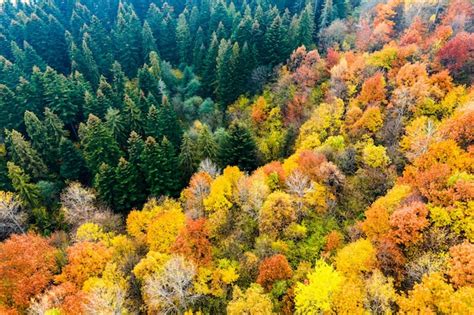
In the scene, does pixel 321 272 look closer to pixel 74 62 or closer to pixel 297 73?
pixel 297 73

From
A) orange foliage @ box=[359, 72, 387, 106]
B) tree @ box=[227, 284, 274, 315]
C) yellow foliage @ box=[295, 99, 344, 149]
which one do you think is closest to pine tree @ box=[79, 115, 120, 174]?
yellow foliage @ box=[295, 99, 344, 149]

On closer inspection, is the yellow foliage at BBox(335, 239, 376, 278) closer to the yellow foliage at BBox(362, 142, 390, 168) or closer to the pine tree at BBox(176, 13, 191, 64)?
the yellow foliage at BBox(362, 142, 390, 168)

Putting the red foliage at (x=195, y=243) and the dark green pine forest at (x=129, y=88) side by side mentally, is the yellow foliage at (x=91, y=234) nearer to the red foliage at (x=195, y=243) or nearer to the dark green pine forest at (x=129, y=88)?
the red foliage at (x=195, y=243)

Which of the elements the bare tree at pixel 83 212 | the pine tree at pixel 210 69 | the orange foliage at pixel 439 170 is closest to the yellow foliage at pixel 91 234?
the bare tree at pixel 83 212

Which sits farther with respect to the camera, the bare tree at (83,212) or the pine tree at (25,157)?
the pine tree at (25,157)

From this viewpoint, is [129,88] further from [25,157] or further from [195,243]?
[195,243]

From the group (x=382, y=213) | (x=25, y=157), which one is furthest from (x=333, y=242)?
(x=25, y=157)
